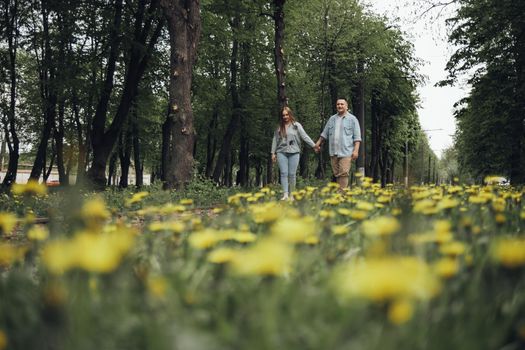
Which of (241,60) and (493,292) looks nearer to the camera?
(493,292)

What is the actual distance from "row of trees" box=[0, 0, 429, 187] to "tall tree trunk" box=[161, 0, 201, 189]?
27 millimetres

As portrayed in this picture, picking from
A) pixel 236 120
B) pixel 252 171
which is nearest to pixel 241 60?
pixel 236 120

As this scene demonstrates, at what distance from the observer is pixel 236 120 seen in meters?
25.5

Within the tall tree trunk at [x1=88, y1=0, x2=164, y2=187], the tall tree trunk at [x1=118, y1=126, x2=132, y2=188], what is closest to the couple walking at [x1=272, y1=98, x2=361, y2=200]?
the tall tree trunk at [x1=88, y1=0, x2=164, y2=187]

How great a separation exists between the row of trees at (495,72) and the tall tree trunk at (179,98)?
8578mm

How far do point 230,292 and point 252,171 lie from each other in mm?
53171

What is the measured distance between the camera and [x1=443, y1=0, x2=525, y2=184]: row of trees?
14.0 m

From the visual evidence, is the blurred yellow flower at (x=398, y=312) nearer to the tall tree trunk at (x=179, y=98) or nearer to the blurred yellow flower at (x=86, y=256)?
the blurred yellow flower at (x=86, y=256)

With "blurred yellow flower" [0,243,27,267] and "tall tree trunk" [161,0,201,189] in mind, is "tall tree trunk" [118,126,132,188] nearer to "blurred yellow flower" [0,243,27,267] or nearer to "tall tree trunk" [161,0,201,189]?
"tall tree trunk" [161,0,201,189]

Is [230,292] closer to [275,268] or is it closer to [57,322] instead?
[275,268]

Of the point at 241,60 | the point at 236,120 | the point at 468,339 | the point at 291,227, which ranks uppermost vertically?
the point at 241,60

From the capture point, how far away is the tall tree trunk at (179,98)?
11.1 meters

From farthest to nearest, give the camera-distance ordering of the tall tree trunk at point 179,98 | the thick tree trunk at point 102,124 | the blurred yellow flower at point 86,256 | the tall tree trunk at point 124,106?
the tall tree trunk at point 124,106 → the thick tree trunk at point 102,124 → the tall tree trunk at point 179,98 → the blurred yellow flower at point 86,256

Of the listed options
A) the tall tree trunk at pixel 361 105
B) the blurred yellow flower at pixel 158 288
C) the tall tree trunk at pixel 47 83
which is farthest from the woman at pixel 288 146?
the tall tree trunk at pixel 361 105
